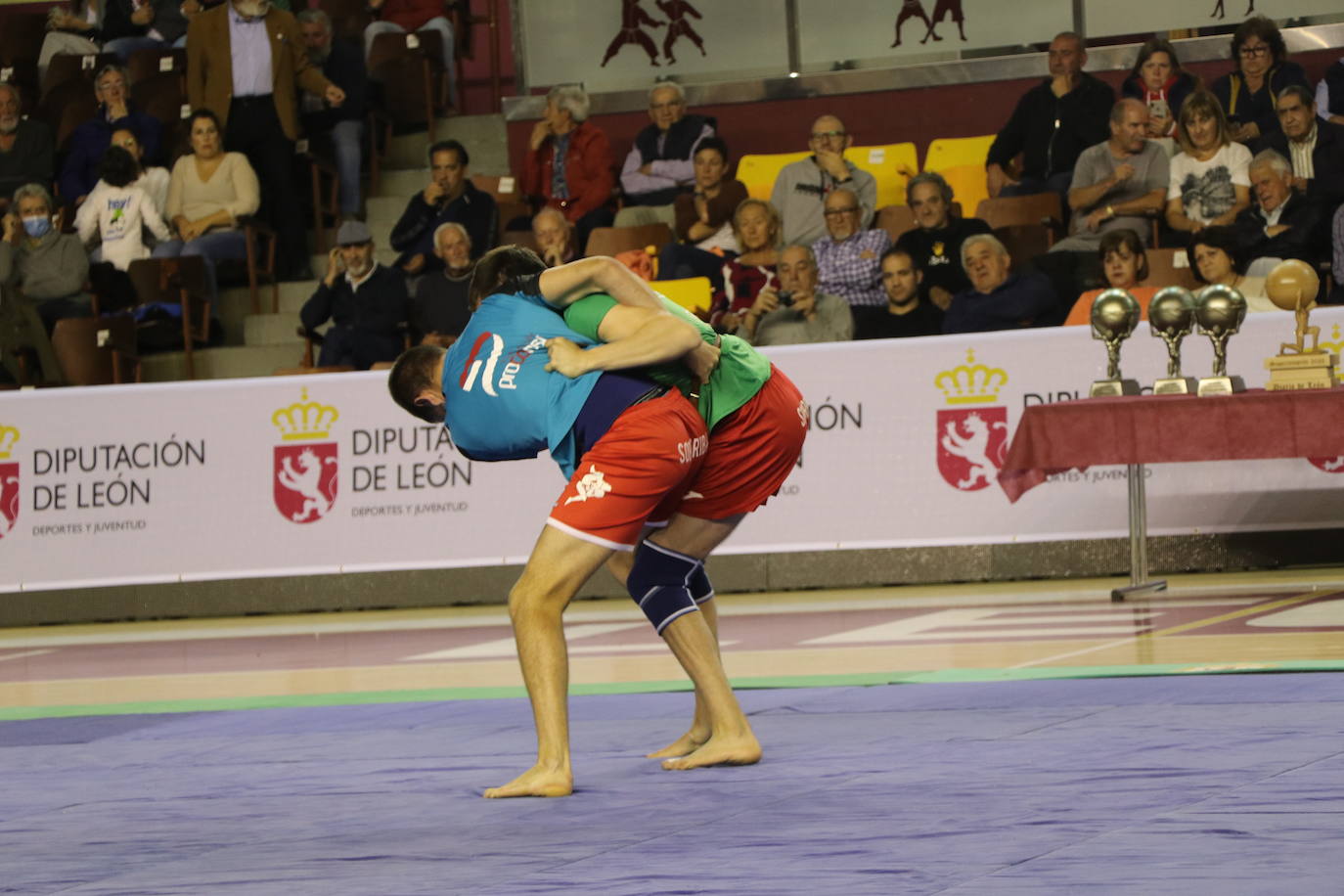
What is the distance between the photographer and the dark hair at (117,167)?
13297mm

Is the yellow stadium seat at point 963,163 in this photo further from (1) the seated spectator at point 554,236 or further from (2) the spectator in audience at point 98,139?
(2) the spectator in audience at point 98,139

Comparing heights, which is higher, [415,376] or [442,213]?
[442,213]

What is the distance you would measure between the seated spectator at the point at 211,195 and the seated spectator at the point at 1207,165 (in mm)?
6235

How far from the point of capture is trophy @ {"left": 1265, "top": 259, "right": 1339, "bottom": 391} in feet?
27.0

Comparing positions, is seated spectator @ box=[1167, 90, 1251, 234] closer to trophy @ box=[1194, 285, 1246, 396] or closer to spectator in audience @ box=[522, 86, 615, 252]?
trophy @ box=[1194, 285, 1246, 396]

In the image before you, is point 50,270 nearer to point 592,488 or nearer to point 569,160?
point 569,160

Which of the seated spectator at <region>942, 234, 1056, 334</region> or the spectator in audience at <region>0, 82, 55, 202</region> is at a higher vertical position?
the spectator in audience at <region>0, 82, 55, 202</region>

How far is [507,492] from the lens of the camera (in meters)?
10.1

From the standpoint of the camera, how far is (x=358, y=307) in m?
11.7

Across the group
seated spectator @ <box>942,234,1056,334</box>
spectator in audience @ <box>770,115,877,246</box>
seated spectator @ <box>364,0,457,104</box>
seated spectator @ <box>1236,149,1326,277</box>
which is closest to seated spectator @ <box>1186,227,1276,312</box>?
seated spectator @ <box>1236,149,1326,277</box>

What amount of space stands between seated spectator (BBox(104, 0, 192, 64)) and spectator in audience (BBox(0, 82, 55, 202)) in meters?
1.36

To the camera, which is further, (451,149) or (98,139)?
(98,139)

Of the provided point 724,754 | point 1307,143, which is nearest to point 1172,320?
point 1307,143

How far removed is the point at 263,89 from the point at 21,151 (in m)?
2.07
